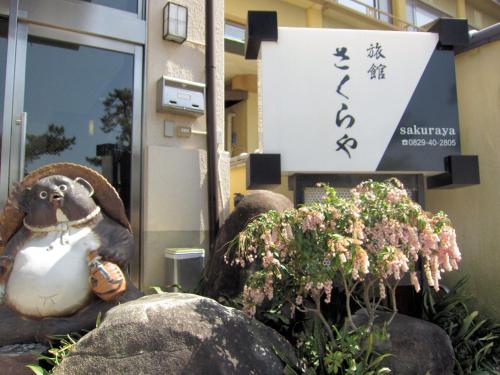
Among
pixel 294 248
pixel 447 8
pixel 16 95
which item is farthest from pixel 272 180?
pixel 447 8

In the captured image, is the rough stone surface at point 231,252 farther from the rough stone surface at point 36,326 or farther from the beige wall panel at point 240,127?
the beige wall panel at point 240,127

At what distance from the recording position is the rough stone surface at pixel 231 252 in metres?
4.04

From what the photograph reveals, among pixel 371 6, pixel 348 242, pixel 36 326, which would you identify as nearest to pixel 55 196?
pixel 36 326

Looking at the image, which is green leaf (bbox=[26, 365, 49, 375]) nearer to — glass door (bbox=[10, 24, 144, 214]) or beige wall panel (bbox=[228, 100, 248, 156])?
glass door (bbox=[10, 24, 144, 214])

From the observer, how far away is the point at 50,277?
3.31 meters

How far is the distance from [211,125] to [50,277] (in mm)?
2519

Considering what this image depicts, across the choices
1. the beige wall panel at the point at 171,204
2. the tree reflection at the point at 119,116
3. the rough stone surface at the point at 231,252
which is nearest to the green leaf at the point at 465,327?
the rough stone surface at the point at 231,252

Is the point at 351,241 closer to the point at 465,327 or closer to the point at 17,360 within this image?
the point at 465,327

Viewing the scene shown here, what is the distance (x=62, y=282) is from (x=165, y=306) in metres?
1.02

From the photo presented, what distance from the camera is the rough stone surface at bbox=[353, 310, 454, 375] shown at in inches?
129

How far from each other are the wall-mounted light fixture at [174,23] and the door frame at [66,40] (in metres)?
0.27

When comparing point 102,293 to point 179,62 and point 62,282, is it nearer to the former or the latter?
point 62,282

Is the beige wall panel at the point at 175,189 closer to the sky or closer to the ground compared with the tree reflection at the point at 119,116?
closer to the ground

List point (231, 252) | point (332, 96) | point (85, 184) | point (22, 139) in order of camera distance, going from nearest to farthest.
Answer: point (85, 184)
point (231, 252)
point (22, 139)
point (332, 96)
